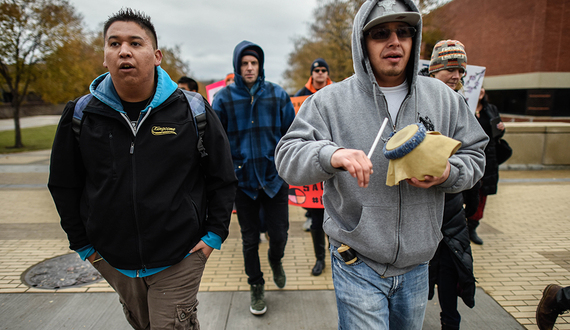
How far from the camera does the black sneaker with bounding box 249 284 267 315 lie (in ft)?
10.1

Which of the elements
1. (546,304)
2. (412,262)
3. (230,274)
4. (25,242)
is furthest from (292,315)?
(25,242)

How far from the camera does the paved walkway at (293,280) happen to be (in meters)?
3.03

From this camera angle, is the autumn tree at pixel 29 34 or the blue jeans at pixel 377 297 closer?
the blue jeans at pixel 377 297

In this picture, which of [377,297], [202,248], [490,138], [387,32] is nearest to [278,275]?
[202,248]

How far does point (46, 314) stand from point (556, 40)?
2782cm

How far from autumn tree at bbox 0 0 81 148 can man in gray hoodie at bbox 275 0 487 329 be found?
15.7 meters

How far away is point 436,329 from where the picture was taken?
2.91 meters

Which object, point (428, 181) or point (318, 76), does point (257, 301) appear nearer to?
point (428, 181)

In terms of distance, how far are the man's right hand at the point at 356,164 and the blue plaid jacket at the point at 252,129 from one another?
5.61ft

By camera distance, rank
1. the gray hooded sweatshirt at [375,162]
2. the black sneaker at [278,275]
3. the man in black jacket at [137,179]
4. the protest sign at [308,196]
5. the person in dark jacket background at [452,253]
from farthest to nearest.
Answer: the protest sign at [308,196] → the black sneaker at [278,275] → the person in dark jacket background at [452,253] → the man in black jacket at [137,179] → the gray hooded sweatshirt at [375,162]

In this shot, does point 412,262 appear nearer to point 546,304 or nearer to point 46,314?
point 546,304

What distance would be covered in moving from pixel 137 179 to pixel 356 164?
3.68 feet

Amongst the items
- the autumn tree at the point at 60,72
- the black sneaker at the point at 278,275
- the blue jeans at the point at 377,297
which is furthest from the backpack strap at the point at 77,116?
the autumn tree at the point at 60,72

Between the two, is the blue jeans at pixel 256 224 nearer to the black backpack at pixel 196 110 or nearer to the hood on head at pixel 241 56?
the hood on head at pixel 241 56
